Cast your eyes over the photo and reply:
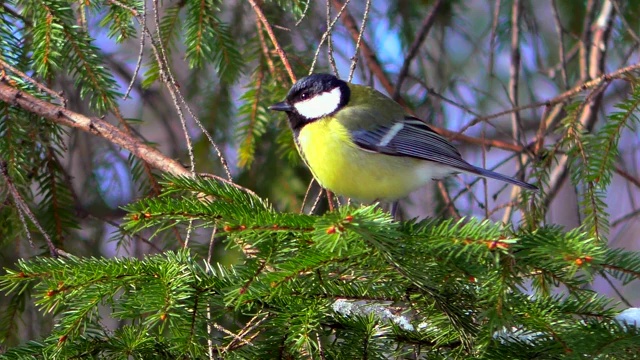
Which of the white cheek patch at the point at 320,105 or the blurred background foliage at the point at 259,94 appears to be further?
the white cheek patch at the point at 320,105

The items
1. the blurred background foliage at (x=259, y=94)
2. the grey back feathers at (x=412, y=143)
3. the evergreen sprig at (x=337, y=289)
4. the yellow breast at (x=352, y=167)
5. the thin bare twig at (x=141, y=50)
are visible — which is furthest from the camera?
the grey back feathers at (x=412, y=143)

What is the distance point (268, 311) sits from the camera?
143 cm

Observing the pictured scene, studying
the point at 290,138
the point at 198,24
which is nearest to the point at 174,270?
the point at 198,24

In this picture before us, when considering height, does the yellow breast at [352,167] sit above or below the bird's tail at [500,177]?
below

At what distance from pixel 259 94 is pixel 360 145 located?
0.43m

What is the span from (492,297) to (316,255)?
1.03ft

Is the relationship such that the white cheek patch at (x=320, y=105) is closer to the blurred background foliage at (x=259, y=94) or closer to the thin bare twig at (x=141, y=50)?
the blurred background foliage at (x=259, y=94)

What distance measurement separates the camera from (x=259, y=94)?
2.62 m

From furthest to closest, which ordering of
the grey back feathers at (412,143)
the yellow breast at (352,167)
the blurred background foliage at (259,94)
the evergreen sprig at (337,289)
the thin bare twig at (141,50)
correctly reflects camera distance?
the grey back feathers at (412,143) < the yellow breast at (352,167) < the blurred background foliage at (259,94) < the thin bare twig at (141,50) < the evergreen sprig at (337,289)

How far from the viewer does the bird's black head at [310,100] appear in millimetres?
2412

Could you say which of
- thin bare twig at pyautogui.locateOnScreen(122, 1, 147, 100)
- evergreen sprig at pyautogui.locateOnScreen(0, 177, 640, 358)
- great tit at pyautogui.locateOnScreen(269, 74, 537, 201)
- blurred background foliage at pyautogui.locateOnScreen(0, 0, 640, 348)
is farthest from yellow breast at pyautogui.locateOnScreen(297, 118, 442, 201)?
evergreen sprig at pyautogui.locateOnScreen(0, 177, 640, 358)

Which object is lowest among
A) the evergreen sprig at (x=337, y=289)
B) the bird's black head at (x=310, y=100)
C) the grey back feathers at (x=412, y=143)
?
the evergreen sprig at (x=337, y=289)

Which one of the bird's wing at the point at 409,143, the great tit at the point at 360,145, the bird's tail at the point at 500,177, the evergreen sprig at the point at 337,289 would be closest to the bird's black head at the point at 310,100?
the great tit at the point at 360,145

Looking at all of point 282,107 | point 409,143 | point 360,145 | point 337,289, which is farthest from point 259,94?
point 337,289
